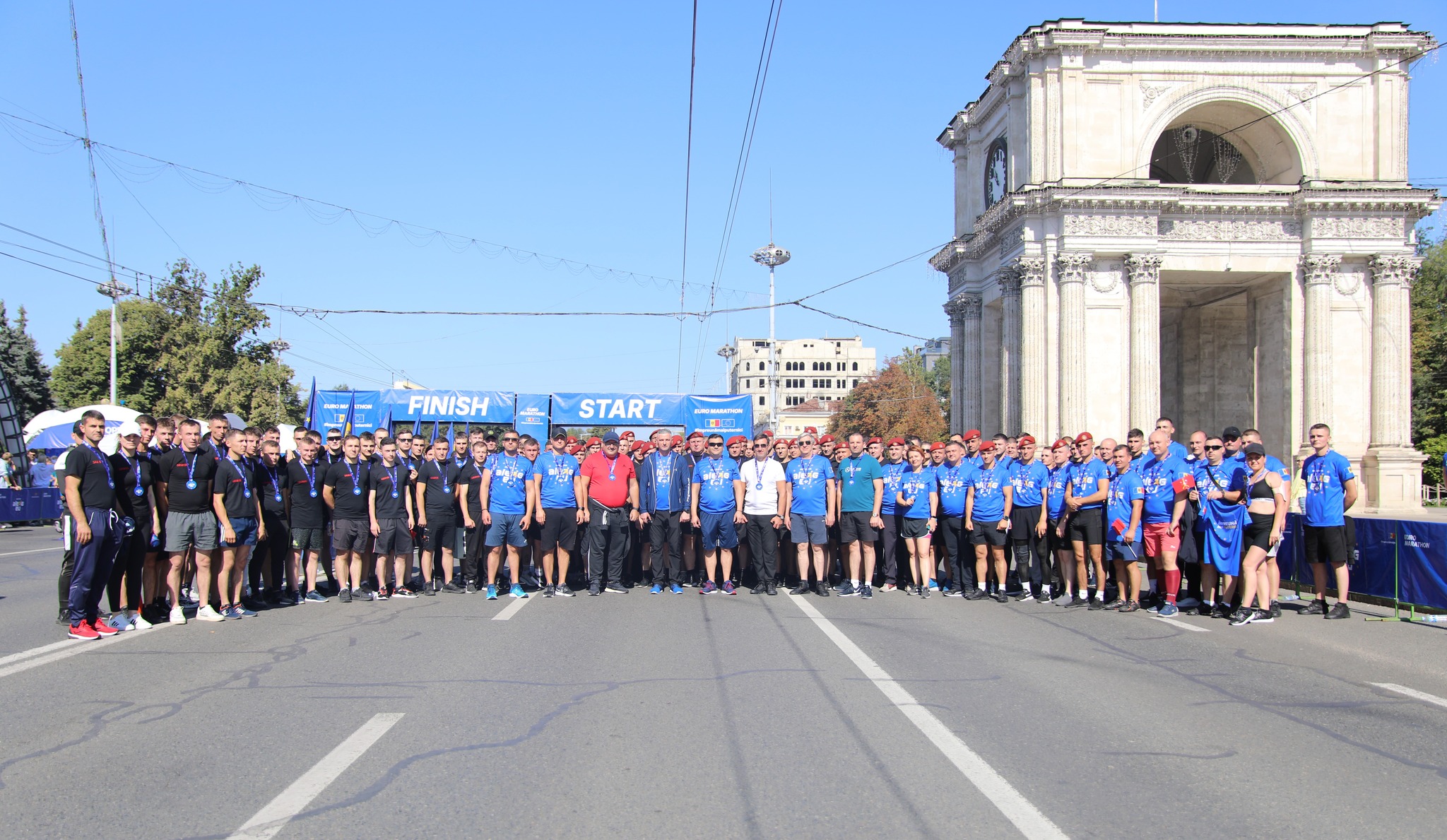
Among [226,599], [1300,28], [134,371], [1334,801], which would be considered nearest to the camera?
[1334,801]

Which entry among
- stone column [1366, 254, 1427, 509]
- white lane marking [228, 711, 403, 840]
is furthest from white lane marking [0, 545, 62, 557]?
stone column [1366, 254, 1427, 509]

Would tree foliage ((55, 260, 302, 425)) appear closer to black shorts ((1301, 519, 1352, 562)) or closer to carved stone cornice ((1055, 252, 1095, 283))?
carved stone cornice ((1055, 252, 1095, 283))

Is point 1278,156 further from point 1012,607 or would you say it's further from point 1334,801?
point 1334,801

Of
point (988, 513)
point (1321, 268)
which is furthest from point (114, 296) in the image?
point (1321, 268)

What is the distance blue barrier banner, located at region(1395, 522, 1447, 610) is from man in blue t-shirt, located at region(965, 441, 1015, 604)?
401cm

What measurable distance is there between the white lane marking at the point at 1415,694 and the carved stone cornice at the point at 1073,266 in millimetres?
25488

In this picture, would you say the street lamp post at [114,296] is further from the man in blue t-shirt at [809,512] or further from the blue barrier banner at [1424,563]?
the blue barrier banner at [1424,563]

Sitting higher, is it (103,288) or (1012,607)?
(103,288)

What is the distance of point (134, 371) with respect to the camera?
45812 millimetres

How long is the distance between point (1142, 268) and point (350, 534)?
89.0 ft

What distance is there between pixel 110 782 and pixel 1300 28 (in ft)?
122

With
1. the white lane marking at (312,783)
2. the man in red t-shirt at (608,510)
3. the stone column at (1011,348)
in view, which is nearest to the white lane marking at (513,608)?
the man in red t-shirt at (608,510)

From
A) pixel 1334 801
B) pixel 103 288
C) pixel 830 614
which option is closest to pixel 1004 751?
pixel 1334 801

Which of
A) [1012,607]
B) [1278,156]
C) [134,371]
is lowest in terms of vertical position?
[1012,607]
